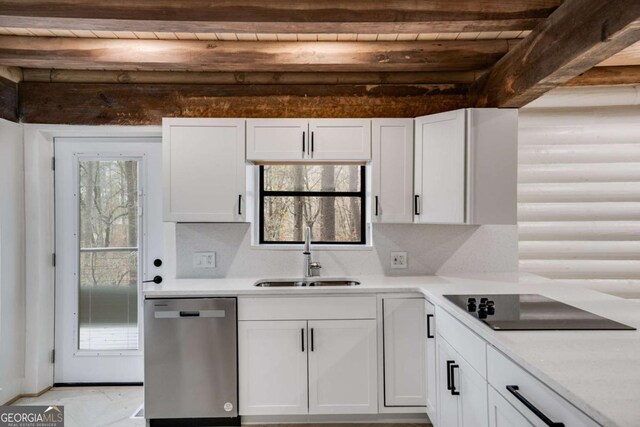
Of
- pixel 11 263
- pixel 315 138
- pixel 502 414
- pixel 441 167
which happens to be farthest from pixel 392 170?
pixel 11 263

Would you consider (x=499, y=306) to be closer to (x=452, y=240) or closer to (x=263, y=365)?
(x=452, y=240)

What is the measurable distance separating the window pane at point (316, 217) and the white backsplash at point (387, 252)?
20 cm

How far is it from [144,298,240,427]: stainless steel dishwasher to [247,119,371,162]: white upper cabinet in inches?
43.1

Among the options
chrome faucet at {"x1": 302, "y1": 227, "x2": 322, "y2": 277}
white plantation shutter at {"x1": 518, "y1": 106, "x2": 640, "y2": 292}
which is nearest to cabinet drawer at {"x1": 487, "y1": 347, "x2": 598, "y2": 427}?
chrome faucet at {"x1": 302, "y1": 227, "x2": 322, "y2": 277}

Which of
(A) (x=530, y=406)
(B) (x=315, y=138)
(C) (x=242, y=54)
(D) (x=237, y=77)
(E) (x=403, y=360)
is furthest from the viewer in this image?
(D) (x=237, y=77)

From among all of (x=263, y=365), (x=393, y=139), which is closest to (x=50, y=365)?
(x=263, y=365)

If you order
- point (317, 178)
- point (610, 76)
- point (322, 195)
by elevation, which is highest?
point (610, 76)

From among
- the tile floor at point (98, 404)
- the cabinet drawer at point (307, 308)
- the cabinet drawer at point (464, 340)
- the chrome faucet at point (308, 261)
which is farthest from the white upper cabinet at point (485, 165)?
the tile floor at point (98, 404)

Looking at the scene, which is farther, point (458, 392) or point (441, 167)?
point (441, 167)

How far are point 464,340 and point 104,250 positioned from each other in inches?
107

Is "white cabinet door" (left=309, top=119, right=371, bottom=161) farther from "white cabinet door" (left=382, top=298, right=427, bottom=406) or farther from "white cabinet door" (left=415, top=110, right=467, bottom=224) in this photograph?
"white cabinet door" (left=382, top=298, right=427, bottom=406)

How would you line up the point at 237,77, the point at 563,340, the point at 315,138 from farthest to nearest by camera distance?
the point at 237,77
the point at 315,138
the point at 563,340

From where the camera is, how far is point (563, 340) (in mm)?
1507

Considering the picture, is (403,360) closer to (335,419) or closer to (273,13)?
(335,419)
